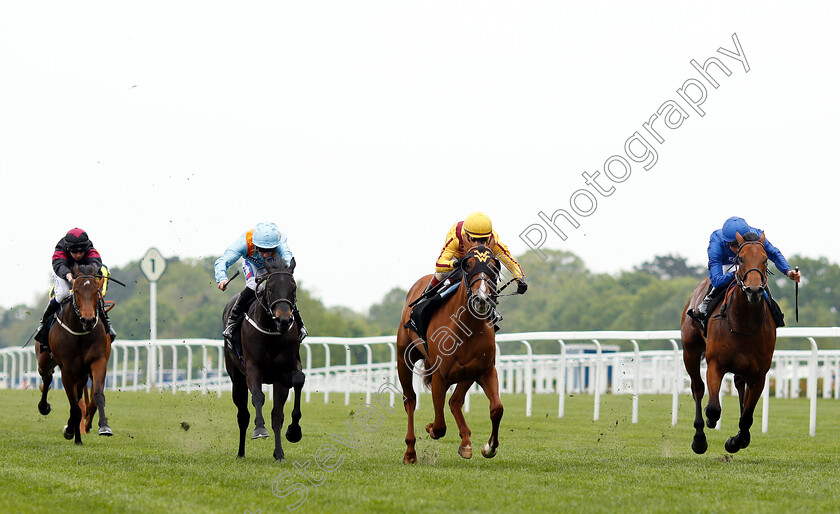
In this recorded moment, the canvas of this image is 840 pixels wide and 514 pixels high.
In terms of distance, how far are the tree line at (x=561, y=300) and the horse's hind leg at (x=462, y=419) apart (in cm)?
4505

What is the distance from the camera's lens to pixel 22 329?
101375 millimetres

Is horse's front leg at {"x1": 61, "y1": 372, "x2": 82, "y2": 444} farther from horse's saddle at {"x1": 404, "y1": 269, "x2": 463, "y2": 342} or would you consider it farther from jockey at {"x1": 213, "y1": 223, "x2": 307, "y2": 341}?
horse's saddle at {"x1": 404, "y1": 269, "x2": 463, "y2": 342}

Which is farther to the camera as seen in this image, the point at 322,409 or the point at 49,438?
the point at 322,409

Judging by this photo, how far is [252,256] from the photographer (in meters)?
9.30

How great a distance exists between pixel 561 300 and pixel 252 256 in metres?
67.0

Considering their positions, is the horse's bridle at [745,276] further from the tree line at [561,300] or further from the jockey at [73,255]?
the tree line at [561,300]

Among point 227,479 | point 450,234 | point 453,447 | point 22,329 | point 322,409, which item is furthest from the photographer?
Answer: point 22,329

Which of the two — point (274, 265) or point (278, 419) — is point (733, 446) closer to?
point (278, 419)

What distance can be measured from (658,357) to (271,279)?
1647 centimetres

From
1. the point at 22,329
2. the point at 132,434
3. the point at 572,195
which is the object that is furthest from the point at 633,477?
the point at 22,329

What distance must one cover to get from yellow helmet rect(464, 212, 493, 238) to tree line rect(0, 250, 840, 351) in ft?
149

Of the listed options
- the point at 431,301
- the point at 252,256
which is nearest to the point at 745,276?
the point at 431,301

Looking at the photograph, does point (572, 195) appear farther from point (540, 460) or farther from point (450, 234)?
point (540, 460)

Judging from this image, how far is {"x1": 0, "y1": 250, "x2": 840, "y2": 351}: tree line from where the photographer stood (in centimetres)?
6394
